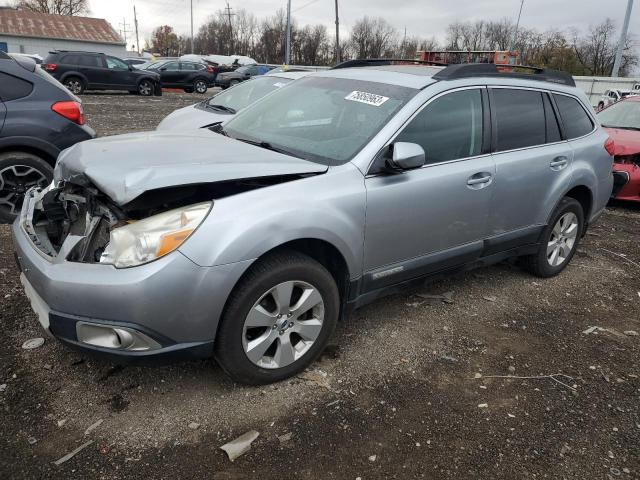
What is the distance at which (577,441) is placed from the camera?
2686 mm

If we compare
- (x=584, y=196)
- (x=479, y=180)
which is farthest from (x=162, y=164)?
(x=584, y=196)

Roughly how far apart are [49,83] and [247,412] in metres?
4.38

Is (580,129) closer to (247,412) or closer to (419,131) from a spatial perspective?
(419,131)

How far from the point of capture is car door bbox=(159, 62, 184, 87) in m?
25.4

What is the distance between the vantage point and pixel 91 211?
9.18 ft

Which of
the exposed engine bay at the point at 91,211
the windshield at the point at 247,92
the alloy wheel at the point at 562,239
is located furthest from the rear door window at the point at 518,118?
the windshield at the point at 247,92

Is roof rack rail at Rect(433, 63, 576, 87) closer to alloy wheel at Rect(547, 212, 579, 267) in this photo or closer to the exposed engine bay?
alloy wheel at Rect(547, 212, 579, 267)

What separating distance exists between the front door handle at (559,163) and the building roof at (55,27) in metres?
52.2

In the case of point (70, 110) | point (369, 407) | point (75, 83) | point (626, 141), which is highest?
point (70, 110)

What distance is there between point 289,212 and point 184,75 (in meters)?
24.9

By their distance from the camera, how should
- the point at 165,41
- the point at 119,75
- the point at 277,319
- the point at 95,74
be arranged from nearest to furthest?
the point at 277,319
the point at 95,74
the point at 119,75
the point at 165,41

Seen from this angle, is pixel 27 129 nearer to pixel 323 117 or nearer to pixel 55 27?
pixel 323 117

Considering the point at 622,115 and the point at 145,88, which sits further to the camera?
the point at 145,88

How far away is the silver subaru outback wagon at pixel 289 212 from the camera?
2439mm
